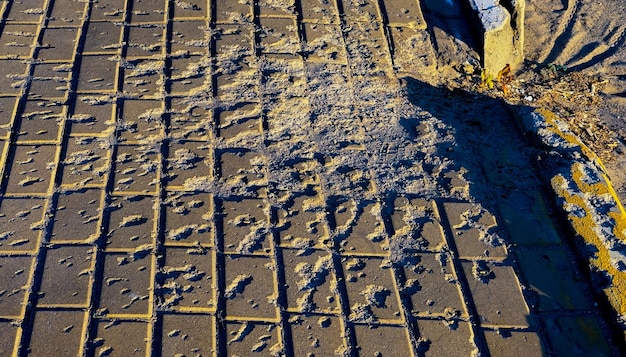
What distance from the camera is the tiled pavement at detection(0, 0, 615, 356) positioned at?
10.5ft

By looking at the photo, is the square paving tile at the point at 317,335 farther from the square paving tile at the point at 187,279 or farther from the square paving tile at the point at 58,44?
the square paving tile at the point at 58,44

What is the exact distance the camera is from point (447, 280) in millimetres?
3424

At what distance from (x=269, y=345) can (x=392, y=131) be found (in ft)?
5.10

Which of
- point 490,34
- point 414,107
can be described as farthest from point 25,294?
point 490,34

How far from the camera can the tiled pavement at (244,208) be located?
320 centimetres

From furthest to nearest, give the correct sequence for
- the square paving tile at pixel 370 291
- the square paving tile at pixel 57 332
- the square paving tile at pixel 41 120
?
the square paving tile at pixel 41 120
the square paving tile at pixel 370 291
the square paving tile at pixel 57 332

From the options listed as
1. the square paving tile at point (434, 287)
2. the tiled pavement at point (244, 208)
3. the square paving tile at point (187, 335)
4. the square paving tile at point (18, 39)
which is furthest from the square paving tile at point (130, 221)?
the square paving tile at point (18, 39)

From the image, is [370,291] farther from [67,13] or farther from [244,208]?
[67,13]

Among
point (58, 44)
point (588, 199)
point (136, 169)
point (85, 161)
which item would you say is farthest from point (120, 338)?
point (588, 199)

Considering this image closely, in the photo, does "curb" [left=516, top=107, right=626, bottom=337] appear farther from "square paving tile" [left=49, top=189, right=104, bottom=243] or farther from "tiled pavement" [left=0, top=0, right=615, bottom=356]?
"square paving tile" [left=49, top=189, right=104, bottom=243]

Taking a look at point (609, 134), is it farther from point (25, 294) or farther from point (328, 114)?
point (25, 294)

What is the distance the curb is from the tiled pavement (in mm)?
113

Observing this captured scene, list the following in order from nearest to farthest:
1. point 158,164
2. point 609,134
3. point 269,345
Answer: point 269,345 → point 158,164 → point 609,134

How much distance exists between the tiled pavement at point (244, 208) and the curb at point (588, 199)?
11 centimetres
